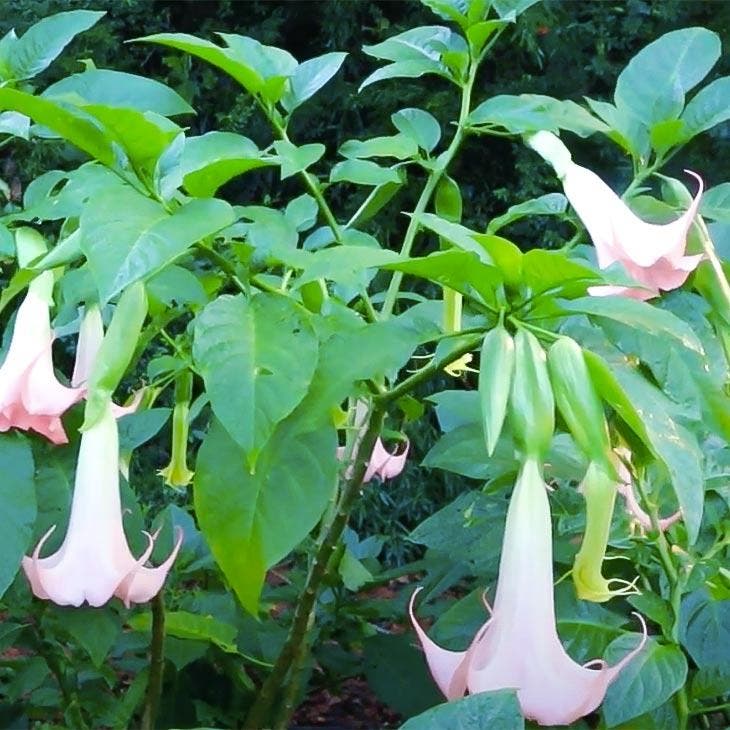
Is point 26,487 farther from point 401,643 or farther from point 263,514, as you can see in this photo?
point 401,643

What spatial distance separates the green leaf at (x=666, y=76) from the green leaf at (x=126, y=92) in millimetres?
302

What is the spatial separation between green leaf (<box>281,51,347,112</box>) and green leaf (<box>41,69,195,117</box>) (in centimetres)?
10

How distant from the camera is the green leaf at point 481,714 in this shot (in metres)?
0.44

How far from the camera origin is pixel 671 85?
0.71 m

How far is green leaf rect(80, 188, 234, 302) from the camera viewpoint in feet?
1.44

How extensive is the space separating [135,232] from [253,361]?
0.27ft

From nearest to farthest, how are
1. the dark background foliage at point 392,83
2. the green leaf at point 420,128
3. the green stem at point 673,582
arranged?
the green stem at point 673,582 → the green leaf at point 420,128 → the dark background foliage at point 392,83

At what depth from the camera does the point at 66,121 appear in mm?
507

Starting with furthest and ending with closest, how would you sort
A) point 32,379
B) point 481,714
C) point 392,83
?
point 392,83 → point 32,379 → point 481,714

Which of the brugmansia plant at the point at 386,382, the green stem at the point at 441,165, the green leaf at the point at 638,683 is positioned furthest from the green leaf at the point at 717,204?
the green leaf at the point at 638,683

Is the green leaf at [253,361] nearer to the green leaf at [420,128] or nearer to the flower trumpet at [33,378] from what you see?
the flower trumpet at [33,378]

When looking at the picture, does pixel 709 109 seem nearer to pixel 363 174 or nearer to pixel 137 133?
pixel 363 174

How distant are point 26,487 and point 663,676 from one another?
380 mm

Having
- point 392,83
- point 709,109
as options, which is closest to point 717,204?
point 709,109
